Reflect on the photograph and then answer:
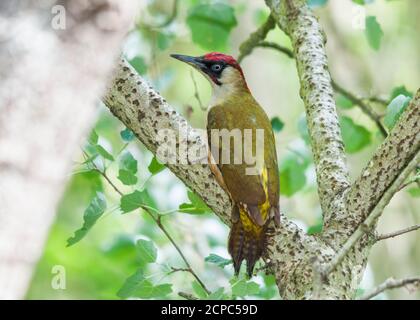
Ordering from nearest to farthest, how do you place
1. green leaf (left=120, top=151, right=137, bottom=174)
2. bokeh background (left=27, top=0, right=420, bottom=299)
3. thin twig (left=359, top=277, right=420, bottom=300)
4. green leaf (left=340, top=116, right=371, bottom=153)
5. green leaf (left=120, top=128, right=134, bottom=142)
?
1. thin twig (left=359, top=277, right=420, bottom=300)
2. green leaf (left=120, top=151, right=137, bottom=174)
3. green leaf (left=120, top=128, right=134, bottom=142)
4. green leaf (left=340, top=116, right=371, bottom=153)
5. bokeh background (left=27, top=0, right=420, bottom=299)

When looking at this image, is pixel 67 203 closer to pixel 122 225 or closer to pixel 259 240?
pixel 122 225

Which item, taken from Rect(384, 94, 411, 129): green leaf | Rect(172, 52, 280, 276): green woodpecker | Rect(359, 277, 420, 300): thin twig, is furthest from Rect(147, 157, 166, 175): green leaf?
Rect(359, 277, 420, 300): thin twig

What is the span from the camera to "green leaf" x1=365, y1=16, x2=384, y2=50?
14.5ft

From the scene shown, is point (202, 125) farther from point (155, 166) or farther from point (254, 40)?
point (155, 166)

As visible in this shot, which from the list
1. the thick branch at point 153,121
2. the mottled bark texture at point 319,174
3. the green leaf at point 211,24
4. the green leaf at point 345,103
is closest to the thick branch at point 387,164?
the mottled bark texture at point 319,174

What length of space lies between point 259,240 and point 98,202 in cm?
69

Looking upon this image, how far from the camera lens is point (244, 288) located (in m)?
2.83

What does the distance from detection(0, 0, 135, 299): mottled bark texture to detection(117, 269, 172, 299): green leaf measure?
1.64 meters

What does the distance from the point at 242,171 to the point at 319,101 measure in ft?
1.61

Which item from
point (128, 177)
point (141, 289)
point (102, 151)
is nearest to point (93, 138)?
point (102, 151)

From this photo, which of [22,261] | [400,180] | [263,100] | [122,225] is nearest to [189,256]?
[122,225]

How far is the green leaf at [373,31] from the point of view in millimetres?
4430

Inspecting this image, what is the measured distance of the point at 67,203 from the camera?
7.54 metres

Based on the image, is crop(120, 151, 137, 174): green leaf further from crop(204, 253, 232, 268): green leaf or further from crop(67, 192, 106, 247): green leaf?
crop(204, 253, 232, 268): green leaf
